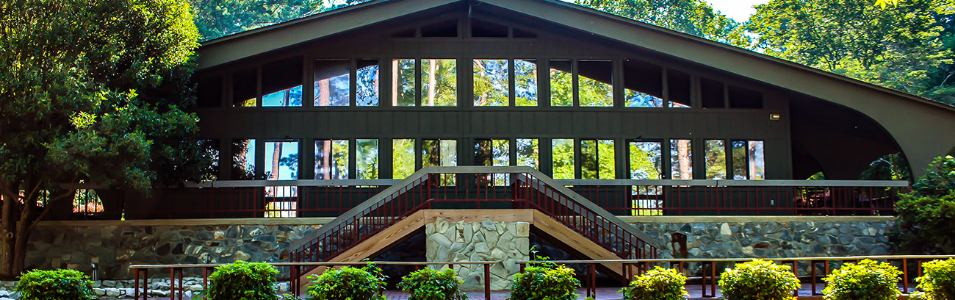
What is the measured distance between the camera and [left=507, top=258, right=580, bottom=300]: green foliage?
10688 mm

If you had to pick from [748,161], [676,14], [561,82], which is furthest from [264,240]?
[676,14]

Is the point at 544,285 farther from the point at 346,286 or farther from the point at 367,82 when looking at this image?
the point at 367,82

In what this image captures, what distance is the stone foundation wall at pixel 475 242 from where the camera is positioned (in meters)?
14.0

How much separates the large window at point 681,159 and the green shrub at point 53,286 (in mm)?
12052

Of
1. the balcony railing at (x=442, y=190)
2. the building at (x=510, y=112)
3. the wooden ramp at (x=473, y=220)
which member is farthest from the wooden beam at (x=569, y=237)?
the building at (x=510, y=112)

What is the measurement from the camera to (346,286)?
1045 cm

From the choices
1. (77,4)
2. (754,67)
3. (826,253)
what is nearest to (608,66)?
(754,67)

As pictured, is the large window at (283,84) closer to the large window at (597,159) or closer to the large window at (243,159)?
the large window at (243,159)

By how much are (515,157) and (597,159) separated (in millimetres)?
1803

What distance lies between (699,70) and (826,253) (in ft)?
15.3

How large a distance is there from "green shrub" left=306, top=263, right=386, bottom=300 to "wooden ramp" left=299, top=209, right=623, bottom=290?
3.26 meters

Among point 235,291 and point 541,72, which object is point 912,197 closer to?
point 541,72

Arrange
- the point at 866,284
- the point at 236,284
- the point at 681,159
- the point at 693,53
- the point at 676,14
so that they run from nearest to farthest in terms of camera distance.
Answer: the point at 236,284 → the point at 866,284 → the point at 693,53 → the point at 681,159 → the point at 676,14

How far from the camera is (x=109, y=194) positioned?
17.2 metres
